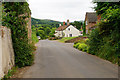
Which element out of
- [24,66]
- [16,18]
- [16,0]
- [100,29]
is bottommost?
[24,66]

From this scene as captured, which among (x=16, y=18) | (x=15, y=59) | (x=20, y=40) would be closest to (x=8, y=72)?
(x=15, y=59)

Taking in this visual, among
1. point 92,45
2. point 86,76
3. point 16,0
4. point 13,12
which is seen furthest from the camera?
point 92,45

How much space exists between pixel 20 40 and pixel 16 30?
0.68m

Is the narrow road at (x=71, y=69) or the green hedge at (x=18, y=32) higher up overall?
the green hedge at (x=18, y=32)

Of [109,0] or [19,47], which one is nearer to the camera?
[19,47]

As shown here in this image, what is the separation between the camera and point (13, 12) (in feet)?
25.8

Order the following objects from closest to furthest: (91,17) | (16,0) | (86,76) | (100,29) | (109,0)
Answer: (86,76) < (16,0) < (109,0) < (100,29) < (91,17)

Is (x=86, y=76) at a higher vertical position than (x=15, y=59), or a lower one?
lower

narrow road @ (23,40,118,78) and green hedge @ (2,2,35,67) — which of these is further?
green hedge @ (2,2,35,67)

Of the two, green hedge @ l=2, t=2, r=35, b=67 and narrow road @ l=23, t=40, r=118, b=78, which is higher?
green hedge @ l=2, t=2, r=35, b=67

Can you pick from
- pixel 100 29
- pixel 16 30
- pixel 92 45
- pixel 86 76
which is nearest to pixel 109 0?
pixel 100 29

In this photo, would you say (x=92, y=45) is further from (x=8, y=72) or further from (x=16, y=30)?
(x=8, y=72)

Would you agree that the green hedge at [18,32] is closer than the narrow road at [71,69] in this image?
No

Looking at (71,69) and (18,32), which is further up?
(18,32)
